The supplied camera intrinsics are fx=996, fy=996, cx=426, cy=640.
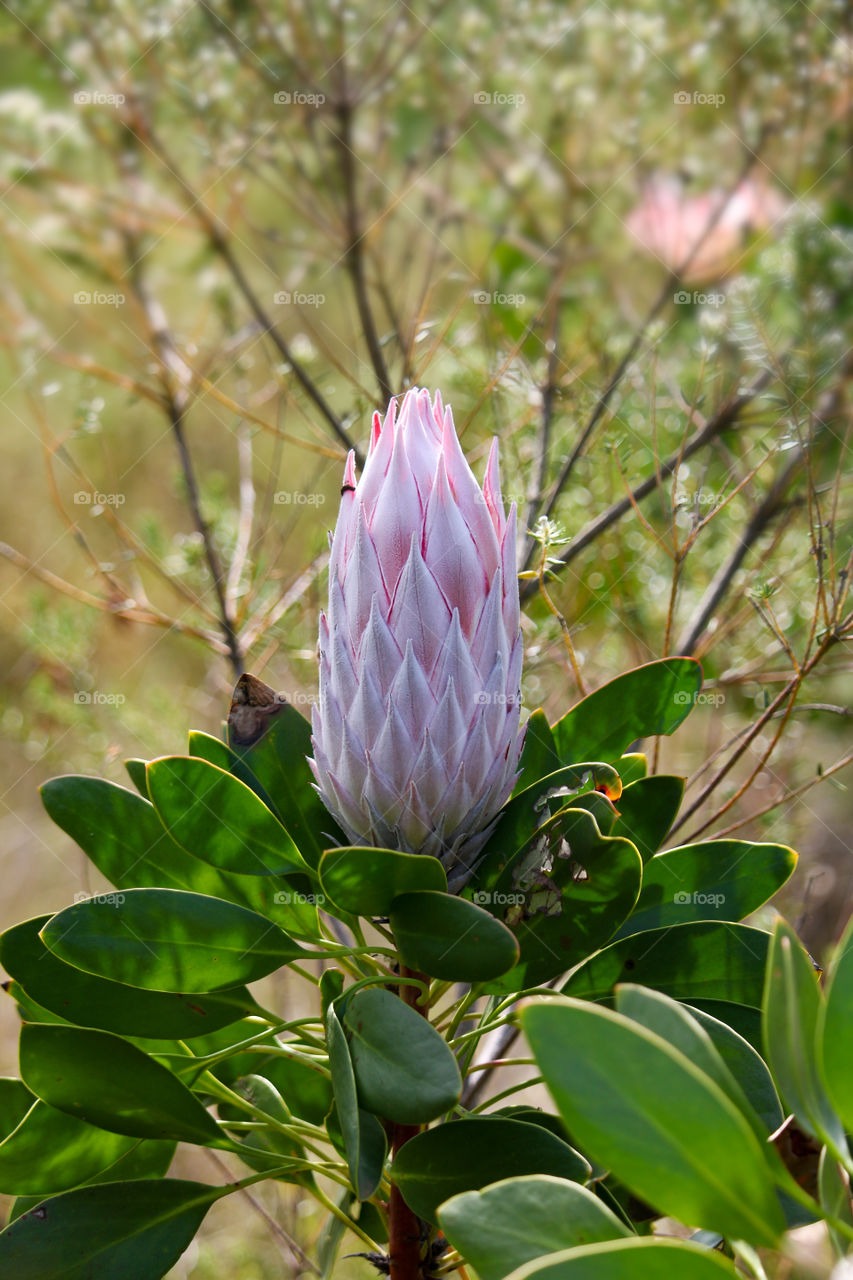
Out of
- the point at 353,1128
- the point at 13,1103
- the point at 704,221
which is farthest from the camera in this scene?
the point at 704,221

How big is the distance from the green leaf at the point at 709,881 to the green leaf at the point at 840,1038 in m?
0.21

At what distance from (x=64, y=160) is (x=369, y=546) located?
2.21 metres

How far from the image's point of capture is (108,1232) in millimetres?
604

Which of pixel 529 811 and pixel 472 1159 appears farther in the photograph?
pixel 529 811

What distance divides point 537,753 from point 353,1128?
32cm

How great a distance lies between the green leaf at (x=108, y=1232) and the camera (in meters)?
0.59

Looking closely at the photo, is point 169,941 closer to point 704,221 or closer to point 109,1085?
point 109,1085

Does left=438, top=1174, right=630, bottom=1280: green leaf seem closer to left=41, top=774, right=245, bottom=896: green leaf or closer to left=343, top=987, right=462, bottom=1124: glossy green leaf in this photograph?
left=343, top=987, right=462, bottom=1124: glossy green leaf

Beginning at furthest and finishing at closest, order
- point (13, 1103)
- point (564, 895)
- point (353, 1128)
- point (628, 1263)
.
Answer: point (13, 1103) → point (564, 895) → point (353, 1128) → point (628, 1263)

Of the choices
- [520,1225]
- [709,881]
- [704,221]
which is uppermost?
[704,221]

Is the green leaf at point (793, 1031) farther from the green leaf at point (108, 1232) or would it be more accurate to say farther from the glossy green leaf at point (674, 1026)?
the green leaf at point (108, 1232)

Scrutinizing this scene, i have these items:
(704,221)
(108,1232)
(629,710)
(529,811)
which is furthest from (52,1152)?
(704,221)

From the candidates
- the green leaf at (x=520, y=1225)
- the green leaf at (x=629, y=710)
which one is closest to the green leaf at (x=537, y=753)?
the green leaf at (x=629, y=710)

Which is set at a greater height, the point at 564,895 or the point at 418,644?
the point at 418,644
